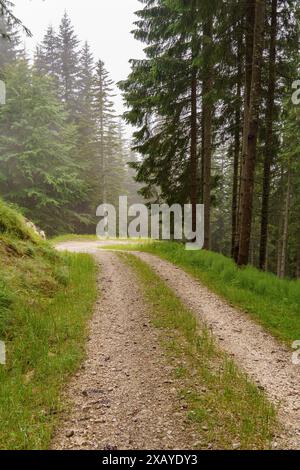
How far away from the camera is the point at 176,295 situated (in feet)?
32.5

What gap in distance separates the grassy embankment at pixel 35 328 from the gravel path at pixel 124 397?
0.27 metres

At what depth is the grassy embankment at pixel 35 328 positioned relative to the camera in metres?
4.40

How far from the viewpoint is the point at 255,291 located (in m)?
10.5

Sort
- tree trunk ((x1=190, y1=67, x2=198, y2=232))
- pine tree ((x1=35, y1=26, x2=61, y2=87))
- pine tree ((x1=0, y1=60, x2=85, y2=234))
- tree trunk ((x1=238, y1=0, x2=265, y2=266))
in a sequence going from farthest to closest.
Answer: pine tree ((x1=35, y1=26, x2=61, y2=87)), pine tree ((x1=0, y1=60, x2=85, y2=234)), tree trunk ((x1=190, y1=67, x2=198, y2=232)), tree trunk ((x1=238, y1=0, x2=265, y2=266))

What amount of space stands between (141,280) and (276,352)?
19.3 ft

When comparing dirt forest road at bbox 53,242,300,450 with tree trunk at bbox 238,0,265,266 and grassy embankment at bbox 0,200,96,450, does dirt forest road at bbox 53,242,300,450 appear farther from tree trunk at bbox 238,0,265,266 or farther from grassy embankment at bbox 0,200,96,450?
tree trunk at bbox 238,0,265,266

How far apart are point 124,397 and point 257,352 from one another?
290 centimetres

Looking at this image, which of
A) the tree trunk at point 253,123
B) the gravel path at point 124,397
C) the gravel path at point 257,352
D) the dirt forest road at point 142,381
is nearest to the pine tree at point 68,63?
the tree trunk at point 253,123

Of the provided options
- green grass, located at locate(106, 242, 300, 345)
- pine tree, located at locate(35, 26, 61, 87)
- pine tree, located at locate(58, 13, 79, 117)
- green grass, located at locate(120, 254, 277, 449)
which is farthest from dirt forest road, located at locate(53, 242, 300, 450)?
pine tree, located at locate(35, 26, 61, 87)

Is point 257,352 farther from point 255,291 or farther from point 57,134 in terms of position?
point 57,134

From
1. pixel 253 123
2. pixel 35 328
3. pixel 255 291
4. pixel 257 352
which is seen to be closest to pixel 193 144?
pixel 253 123

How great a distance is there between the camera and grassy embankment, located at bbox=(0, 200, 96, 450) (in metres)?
4.40

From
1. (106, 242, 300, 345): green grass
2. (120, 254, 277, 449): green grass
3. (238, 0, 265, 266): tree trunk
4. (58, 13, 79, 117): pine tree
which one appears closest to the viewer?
(120, 254, 277, 449): green grass

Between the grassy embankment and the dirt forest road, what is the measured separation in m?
0.29
